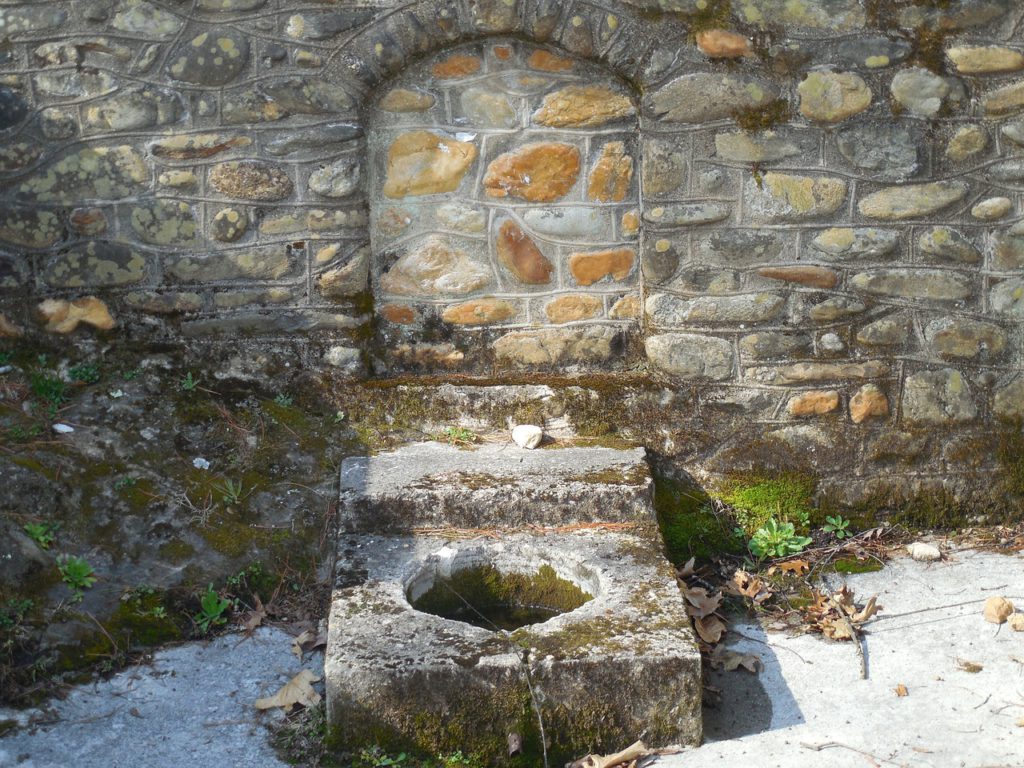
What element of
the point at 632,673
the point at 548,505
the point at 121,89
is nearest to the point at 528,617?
the point at 548,505

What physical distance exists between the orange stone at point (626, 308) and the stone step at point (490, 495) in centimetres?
66

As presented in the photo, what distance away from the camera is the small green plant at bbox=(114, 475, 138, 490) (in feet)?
12.4

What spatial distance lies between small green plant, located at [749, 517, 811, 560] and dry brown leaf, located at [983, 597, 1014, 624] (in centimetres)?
67

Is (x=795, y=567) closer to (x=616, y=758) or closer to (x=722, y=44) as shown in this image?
(x=616, y=758)

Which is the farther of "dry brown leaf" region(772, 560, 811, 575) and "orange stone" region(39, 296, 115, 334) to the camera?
"orange stone" region(39, 296, 115, 334)

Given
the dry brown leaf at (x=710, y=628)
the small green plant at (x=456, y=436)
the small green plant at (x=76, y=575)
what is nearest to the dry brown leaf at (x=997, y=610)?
the dry brown leaf at (x=710, y=628)

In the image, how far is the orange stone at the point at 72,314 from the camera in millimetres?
4152

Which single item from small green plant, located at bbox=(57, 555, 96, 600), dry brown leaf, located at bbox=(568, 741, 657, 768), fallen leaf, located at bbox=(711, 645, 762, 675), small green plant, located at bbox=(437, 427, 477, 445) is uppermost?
small green plant, located at bbox=(437, 427, 477, 445)

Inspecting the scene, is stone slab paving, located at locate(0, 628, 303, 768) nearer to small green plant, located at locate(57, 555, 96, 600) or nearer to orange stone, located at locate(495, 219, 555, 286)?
small green plant, located at locate(57, 555, 96, 600)

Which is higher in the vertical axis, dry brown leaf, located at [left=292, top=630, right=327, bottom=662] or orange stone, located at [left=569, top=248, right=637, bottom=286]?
orange stone, located at [left=569, top=248, right=637, bottom=286]

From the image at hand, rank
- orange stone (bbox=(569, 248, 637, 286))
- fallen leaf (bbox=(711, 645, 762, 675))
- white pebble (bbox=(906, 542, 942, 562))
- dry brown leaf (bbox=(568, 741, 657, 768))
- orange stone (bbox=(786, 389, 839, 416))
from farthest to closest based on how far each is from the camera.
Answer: orange stone (bbox=(569, 248, 637, 286)) → orange stone (bbox=(786, 389, 839, 416)) → white pebble (bbox=(906, 542, 942, 562)) → fallen leaf (bbox=(711, 645, 762, 675)) → dry brown leaf (bbox=(568, 741, 657, 768))

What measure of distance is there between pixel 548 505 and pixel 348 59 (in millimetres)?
1738

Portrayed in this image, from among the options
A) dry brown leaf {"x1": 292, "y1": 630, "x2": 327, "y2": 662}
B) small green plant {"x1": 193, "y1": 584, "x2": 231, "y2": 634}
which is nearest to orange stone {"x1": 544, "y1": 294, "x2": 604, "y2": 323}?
dry brown leaf {"x1": 292, "y1": 630, "x2": 327, "y2": 662}

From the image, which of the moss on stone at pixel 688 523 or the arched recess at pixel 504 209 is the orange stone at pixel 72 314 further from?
the moss on stone at pixel 688 523
